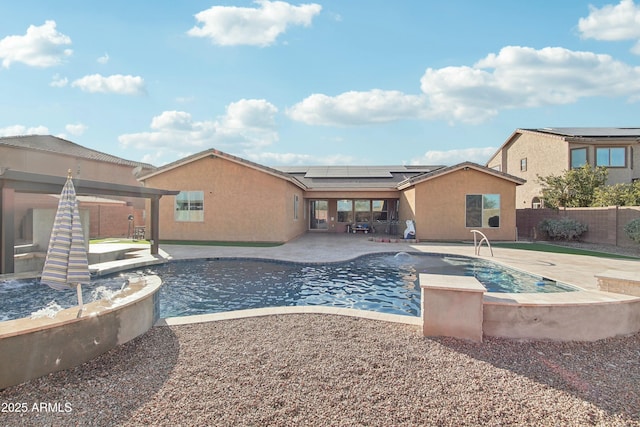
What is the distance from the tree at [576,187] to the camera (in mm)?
19344

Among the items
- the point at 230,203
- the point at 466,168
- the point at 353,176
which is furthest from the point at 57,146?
the point at 466,168

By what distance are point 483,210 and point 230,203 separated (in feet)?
43.7

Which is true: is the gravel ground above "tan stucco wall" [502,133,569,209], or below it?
below

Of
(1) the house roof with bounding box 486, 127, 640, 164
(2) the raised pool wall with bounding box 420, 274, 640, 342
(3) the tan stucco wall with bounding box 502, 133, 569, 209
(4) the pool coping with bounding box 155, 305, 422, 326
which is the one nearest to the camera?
(2) the raised pool wall with bounding box 420, 274, 640, 342

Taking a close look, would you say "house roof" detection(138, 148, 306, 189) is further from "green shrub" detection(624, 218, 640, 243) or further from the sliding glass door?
"green shrub" detection(624, 218, 640, 243)

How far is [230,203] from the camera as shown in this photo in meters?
17.6

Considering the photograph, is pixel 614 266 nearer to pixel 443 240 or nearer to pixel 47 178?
pixel 443 240

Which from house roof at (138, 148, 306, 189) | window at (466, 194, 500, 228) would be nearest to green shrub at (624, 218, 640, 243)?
window at (466, 194, 500, 228)

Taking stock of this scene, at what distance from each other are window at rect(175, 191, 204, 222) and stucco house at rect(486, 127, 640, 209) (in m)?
21.7

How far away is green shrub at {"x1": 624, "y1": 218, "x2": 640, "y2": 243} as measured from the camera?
A: 13677 millimetres

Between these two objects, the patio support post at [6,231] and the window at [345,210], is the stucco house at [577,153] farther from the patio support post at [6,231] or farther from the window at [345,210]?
the patio support post at [6,231]

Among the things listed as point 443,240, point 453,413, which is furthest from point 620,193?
point 453,413

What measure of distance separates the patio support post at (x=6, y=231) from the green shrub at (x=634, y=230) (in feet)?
68.5

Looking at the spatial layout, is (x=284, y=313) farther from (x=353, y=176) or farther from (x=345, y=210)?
(x=353, y=176)
